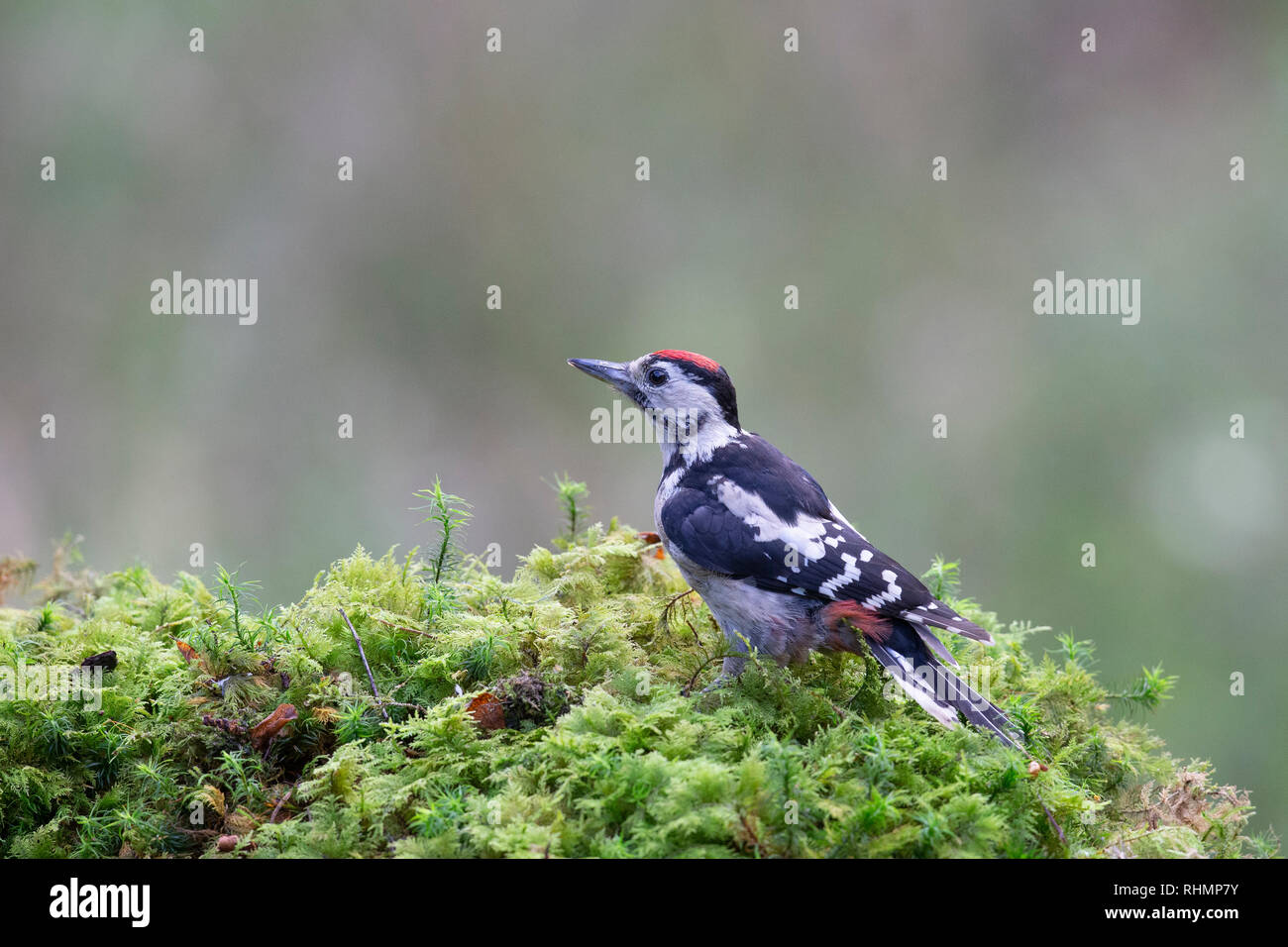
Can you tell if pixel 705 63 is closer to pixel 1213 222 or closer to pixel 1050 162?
pixel 1050 162

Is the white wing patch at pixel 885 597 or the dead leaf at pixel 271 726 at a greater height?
the white wing patch at pixel 885 597

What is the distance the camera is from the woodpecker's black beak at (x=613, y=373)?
13.5 ft

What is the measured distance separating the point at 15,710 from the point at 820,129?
23.1ft

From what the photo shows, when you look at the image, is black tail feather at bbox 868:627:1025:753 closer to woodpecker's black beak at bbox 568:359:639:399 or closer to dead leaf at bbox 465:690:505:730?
Result: dead leaf at bbox 465:690:505:730

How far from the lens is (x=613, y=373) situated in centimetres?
412

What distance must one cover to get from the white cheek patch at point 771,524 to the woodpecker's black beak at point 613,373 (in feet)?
2.27

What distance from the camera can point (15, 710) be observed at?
262 centimetres

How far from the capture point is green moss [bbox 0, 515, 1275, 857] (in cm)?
212

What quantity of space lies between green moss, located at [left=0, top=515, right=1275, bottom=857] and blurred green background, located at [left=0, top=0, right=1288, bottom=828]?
342 centimetres

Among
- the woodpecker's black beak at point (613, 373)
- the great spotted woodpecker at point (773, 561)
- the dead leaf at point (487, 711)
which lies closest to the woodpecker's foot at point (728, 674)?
the great spotted woodpecker at point (773, 561)

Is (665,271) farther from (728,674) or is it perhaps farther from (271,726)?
(271,726)

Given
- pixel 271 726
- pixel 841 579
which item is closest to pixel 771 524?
pixel 841 579

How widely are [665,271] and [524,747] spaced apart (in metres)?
5.72

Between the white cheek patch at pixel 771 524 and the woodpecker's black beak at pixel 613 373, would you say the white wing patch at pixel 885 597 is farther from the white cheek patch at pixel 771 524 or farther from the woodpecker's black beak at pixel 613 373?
the woodpecker's black beak at pixel 613 373
